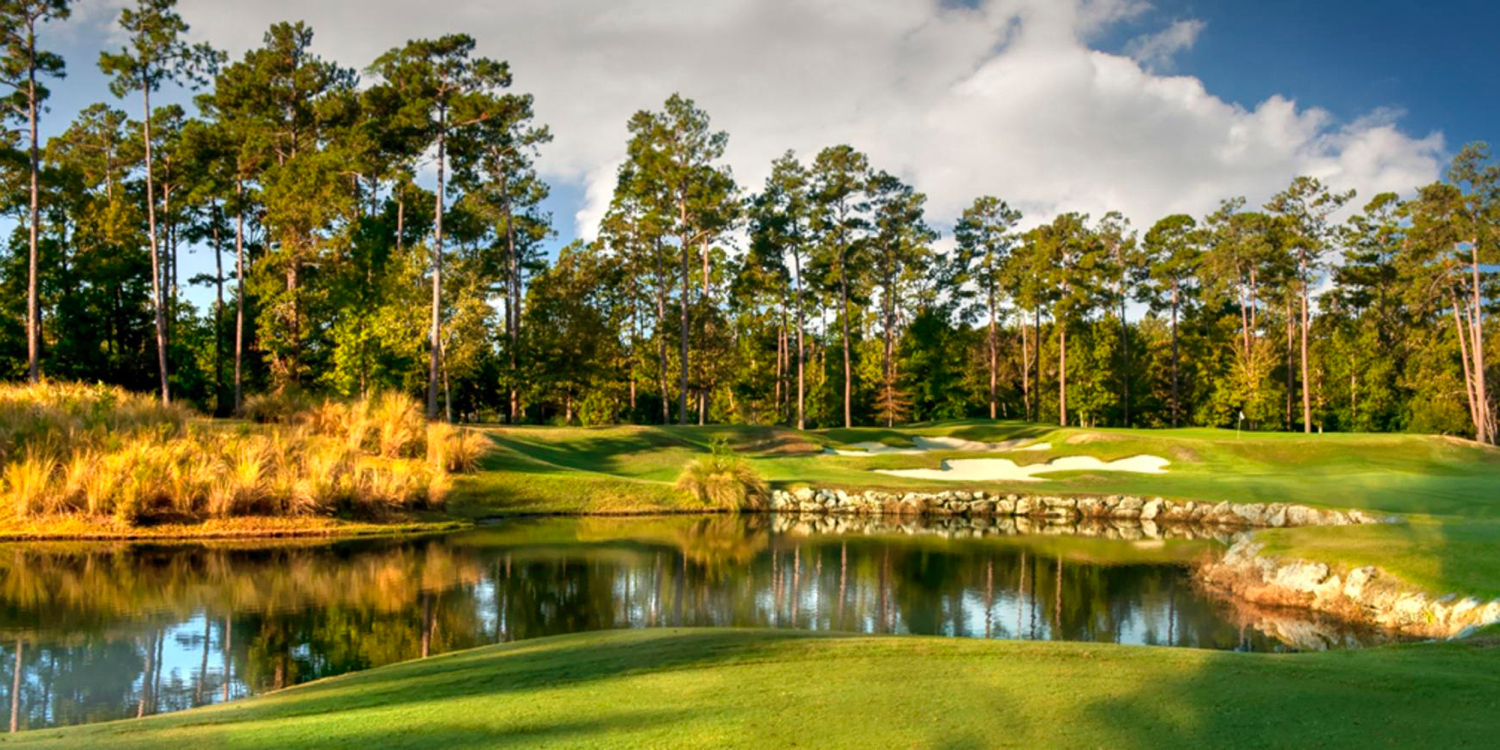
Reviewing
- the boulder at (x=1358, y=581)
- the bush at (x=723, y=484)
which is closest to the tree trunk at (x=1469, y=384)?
the bush at (x=723, y=484)

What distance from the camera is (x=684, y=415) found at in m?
45.2

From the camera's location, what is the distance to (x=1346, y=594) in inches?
511

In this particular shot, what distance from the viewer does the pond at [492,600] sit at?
9.27 metres

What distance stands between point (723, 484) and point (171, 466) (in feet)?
41.6

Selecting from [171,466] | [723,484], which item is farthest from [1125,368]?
[171,466]

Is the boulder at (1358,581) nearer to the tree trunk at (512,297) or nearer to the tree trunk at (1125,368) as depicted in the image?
the tree trunk at (512,297)

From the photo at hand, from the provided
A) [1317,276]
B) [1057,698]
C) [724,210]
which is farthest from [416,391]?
[1317,276]

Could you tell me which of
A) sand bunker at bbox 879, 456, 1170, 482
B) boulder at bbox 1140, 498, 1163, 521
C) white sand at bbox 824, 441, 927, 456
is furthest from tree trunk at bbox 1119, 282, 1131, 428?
boulder at bbox 1140, 498, 1163, 521

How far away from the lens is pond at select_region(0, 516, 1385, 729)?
927 cm

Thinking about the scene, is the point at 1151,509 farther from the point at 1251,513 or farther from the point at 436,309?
the point at 436,309

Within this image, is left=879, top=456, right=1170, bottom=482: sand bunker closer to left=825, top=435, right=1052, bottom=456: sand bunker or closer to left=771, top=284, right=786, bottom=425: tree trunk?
left=825, top=435, right=1052, bottom=456: sand bunker

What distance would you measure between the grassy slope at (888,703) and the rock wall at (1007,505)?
17100mm

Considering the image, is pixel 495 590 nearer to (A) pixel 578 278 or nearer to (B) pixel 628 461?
(B) pixel 628 461

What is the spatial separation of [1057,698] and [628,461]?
88.3 ft
